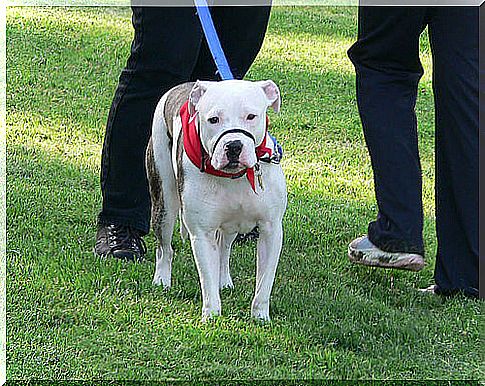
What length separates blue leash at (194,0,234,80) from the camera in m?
4.94

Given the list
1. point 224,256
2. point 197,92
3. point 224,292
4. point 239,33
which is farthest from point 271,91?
point 239,33

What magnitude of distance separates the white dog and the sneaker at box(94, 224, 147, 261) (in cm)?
88

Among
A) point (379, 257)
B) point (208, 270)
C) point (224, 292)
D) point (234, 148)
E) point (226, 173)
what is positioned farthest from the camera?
point (379, 257)

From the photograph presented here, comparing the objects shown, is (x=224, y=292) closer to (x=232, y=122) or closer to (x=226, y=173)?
(x=226, y=173)

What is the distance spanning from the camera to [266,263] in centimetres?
496

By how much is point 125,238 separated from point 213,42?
1.53 m

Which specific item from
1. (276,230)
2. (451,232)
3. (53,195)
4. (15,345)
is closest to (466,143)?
(451,232)

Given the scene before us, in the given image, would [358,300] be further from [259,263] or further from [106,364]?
[106,364]

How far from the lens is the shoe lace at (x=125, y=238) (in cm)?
598

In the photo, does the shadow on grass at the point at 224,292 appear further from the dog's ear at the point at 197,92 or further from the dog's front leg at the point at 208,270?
the dog's ear at the point at 197,92

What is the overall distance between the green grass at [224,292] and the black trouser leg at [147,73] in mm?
385

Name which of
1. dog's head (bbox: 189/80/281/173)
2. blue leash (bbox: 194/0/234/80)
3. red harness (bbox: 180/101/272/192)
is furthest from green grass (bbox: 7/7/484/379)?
blue leash (bbox: 194/0/234/80)

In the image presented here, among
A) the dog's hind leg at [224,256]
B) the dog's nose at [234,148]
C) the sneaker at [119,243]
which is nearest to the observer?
the dog's nose at [234,148]

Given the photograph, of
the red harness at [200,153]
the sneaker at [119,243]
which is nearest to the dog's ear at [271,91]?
the red harness at [200,153]
